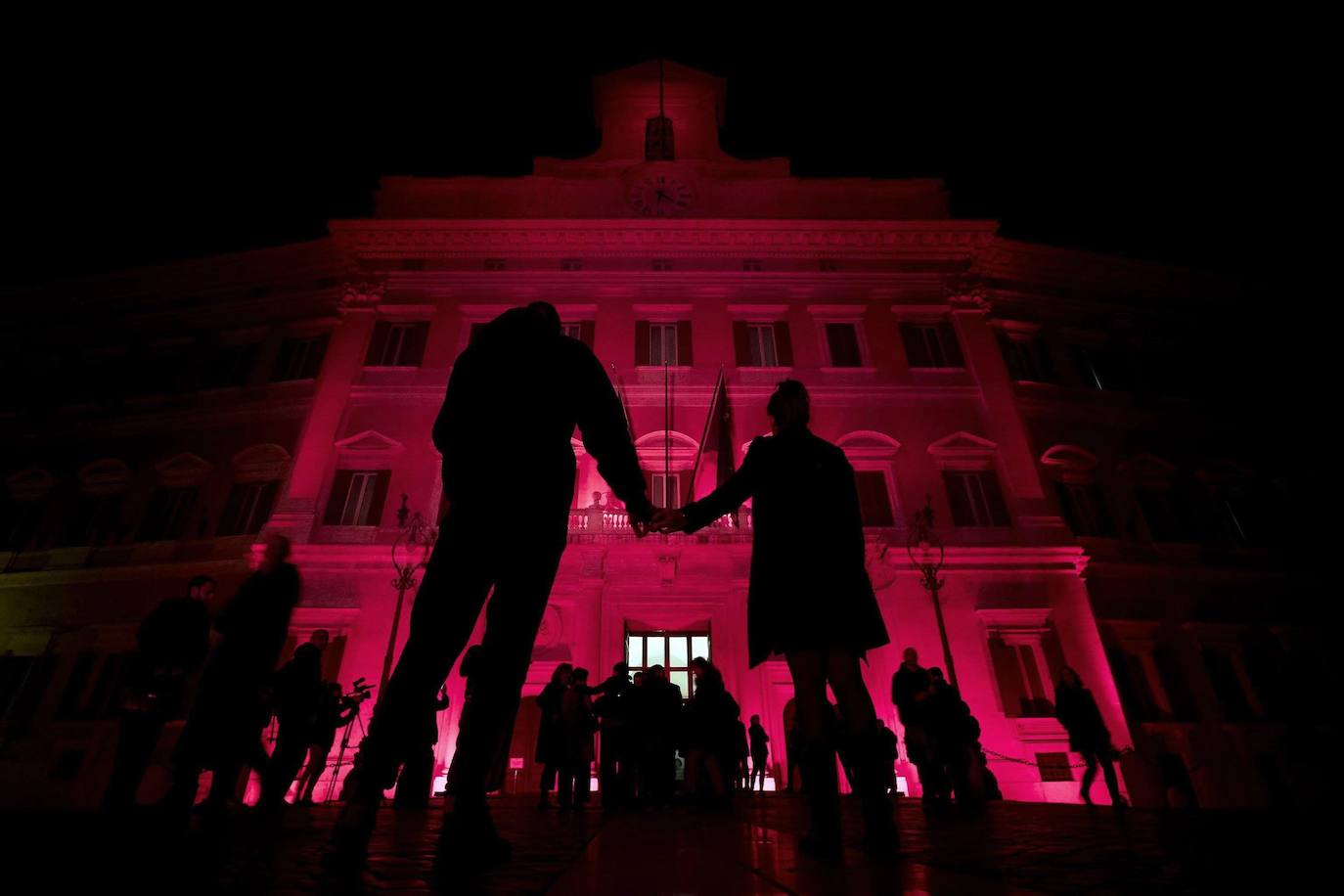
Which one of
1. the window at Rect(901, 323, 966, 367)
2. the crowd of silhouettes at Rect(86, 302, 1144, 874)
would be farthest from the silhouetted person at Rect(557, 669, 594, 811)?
the window at Rect(901, 323, 966, 367)

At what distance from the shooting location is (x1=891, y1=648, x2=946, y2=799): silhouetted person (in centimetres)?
671

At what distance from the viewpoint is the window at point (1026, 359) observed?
17.0 meters

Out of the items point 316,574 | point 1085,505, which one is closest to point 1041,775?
point 1085,505

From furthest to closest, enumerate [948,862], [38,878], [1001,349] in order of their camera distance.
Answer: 1. [1001,349]
2. [948,862]
3. [38,878]

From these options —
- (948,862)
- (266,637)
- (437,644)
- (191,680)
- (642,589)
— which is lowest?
(948,862)

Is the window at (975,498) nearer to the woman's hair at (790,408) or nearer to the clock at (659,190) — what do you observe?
the clock at (659,190)

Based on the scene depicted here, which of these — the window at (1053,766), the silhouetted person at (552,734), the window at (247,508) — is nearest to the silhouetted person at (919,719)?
the silhouetted person at (552,734)

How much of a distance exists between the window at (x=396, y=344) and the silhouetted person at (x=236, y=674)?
517 inches

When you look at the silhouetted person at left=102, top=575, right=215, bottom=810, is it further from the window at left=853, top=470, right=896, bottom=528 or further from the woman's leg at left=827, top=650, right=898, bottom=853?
the window at left=853, top=470, right=896, bottom=528

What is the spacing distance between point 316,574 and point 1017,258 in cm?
2010

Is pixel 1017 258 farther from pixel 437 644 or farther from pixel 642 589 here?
pixel 437 644

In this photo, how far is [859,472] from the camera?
1464 centimetres

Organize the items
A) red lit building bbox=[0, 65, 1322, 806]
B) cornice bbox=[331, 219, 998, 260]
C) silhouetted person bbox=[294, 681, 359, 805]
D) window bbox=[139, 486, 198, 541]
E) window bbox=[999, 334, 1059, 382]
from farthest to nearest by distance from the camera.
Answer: cornice bbox=[331, 219, 998, 260] < window bbox=[999, 334, 1059, 382] < window bbox=[139, 486, 198, 541] < red lit building bbox=[0, 65, 1322, 806] < silhouetted person bbox=[294, 681, 359, 805]

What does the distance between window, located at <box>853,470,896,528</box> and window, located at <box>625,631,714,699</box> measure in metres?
4.44
